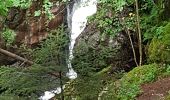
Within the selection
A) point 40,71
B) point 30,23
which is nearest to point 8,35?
point 30,23

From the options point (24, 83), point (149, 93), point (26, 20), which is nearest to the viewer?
point (24, 83)

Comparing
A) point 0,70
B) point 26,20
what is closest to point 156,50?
point 0,70

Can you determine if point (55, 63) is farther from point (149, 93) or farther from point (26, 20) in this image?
point (26, 20)

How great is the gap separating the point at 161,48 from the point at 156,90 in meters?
1.84

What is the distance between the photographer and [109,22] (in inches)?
511

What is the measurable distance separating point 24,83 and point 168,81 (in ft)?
18.9

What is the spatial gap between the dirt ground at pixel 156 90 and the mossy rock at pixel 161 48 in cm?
97

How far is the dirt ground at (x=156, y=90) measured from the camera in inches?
358

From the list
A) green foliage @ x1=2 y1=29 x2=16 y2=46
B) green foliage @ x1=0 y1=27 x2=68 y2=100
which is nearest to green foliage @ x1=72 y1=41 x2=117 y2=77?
green foliage @ x1=0 y1=27 x2=68 y2=100

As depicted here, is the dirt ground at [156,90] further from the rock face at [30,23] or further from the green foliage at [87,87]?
the rock face at [30,23]

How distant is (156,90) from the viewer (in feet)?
31.1

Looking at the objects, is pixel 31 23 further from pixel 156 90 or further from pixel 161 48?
pixel 156 90

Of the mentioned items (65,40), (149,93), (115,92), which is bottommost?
(149,93)

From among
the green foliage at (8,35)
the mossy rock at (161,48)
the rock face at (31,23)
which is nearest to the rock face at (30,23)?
the rock face at (31,23)
